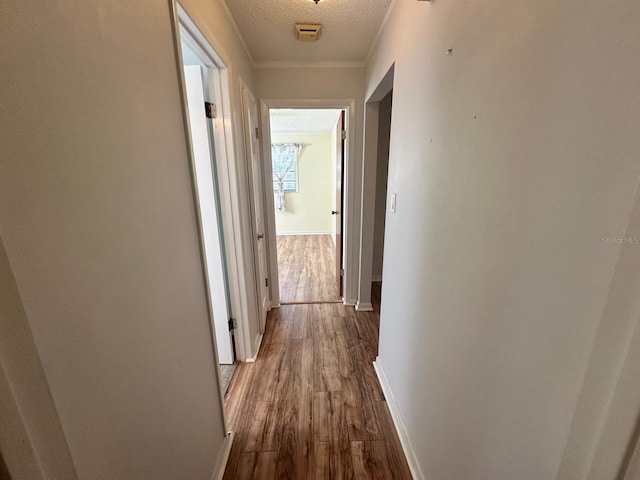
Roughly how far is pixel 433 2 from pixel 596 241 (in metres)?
1.08

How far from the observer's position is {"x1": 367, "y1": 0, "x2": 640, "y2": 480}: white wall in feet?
1.40

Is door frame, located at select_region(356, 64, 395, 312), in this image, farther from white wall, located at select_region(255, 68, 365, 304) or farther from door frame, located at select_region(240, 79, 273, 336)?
door frame, located at select_region(240, 79, 273, 336)

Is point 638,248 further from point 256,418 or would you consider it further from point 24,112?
point 256,418

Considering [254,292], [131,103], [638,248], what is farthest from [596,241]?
[254,292]

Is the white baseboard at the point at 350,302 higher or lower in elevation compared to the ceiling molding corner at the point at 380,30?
lower

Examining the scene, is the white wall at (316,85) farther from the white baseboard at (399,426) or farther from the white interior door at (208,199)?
the white baseboard at (399,426)

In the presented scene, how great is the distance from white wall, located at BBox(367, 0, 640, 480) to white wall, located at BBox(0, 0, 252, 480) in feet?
2.94

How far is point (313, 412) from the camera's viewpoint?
1.63 meters

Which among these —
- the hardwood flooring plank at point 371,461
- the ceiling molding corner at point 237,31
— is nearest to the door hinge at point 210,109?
the ceiling molding corner at point 237,31

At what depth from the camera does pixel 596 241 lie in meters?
0.43

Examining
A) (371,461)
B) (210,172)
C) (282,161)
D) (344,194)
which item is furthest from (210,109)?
(282,161)

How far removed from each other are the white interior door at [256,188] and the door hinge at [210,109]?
0.37 m

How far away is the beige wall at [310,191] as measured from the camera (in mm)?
5965

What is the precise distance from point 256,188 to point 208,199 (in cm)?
67
